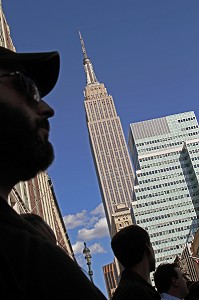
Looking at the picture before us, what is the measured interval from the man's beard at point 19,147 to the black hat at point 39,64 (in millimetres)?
271

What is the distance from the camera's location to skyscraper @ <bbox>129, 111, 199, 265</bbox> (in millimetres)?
118625

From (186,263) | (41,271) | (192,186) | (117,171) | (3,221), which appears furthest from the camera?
(117,171)

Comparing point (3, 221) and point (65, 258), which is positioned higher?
point (3, 221)

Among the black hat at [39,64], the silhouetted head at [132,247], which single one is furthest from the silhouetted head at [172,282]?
the black hat at [39,64]

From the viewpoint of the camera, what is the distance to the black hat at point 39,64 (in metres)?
1.68

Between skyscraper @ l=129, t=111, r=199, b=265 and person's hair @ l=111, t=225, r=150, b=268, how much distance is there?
117 meters

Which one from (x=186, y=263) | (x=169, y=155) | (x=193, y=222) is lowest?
(x=186, y=263)

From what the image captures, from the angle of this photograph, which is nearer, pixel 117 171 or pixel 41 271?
pixel 41 271

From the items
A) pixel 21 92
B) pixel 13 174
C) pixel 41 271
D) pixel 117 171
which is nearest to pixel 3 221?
pixel 41 271

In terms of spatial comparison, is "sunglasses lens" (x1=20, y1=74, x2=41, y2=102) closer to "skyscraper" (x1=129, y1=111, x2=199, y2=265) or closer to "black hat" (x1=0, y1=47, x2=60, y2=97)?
"black hat" (x1=0, y1=47, x2=60, y2=97)

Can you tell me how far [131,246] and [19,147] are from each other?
7.97 ft

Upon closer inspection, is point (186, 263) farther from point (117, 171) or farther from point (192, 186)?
point (117, 171)

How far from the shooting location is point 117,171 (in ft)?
636

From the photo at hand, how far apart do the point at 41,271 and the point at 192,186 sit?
129005 mm
